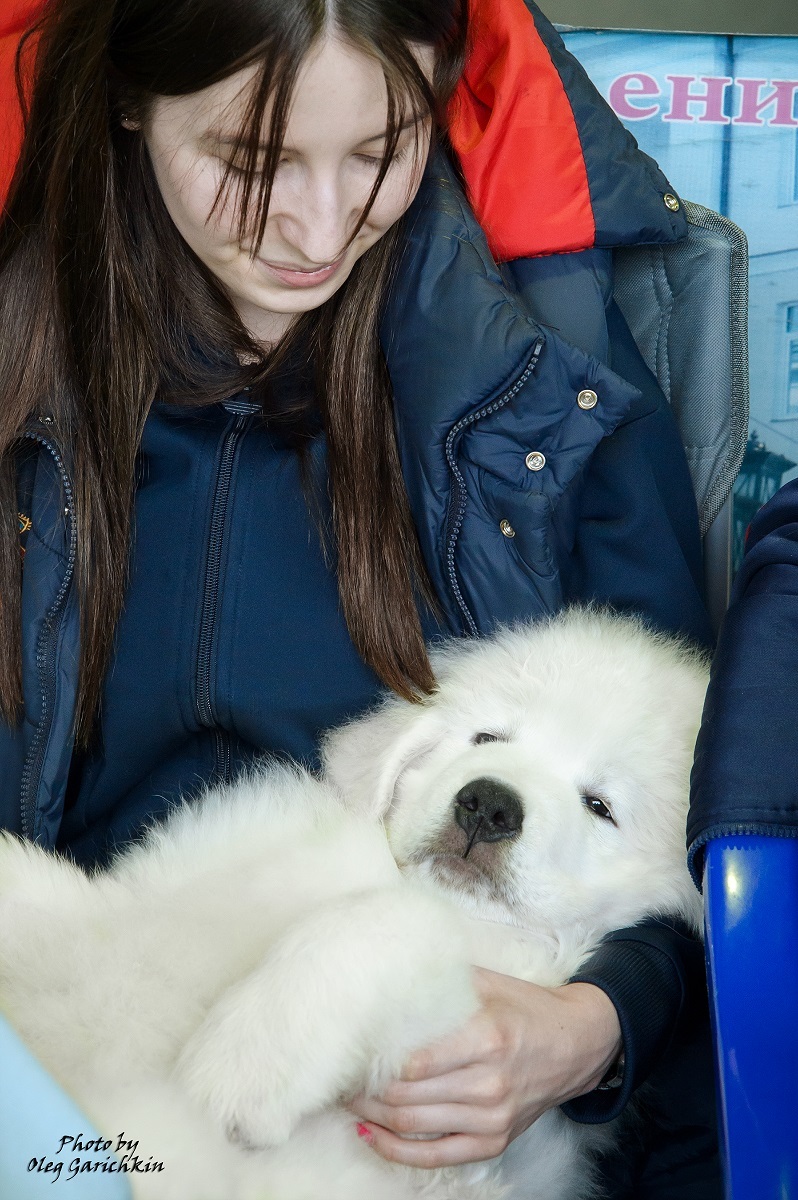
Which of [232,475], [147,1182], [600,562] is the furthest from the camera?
[600,562]

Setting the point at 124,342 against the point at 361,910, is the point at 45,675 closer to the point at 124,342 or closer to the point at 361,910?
the point at 124,342

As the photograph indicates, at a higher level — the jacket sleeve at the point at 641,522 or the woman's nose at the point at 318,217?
the woman's nose at the point at 318,217

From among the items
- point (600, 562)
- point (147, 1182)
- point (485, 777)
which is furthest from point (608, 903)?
point (147, 1182)

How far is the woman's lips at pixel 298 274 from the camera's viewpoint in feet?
5.04

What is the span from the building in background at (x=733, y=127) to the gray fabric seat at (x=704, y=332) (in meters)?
0.50

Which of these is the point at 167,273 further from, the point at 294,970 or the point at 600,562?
the point at 294,970

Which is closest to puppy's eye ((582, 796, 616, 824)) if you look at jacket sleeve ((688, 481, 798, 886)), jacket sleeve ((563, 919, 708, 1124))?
jacket sleeve ((563, 919, 708, 1124))

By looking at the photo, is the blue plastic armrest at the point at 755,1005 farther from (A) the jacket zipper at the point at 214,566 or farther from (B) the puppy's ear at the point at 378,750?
(A) the jacket zipper at the point at 214,566

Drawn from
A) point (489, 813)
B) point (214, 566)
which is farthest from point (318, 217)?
point (489, 813)

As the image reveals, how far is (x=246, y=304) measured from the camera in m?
1.76

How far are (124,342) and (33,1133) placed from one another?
113cm

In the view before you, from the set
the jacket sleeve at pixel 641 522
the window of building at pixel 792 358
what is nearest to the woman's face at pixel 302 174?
the jacket sleeve at pixel 641 522

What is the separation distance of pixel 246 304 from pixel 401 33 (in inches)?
20.6

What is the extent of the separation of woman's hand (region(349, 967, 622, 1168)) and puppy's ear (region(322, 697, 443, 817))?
365 millimetres
